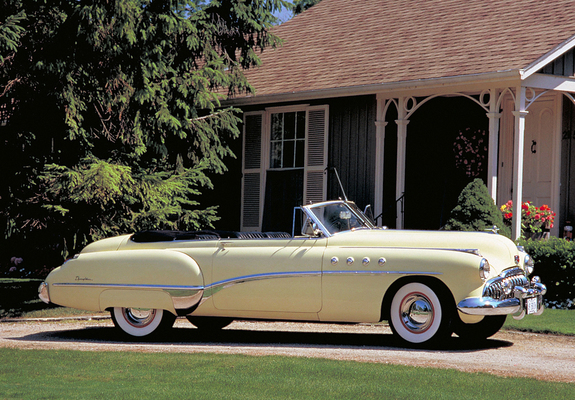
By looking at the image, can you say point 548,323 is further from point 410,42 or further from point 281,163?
point 281,163

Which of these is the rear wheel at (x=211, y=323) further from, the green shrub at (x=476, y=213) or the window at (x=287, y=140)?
the window at (x=287, y=140)

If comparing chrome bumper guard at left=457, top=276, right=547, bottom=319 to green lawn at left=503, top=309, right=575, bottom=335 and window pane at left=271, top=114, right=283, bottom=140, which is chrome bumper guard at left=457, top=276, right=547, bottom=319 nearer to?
green lawn at left=503, top=309, right=575, bottom=335

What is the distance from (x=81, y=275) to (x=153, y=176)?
3.79 meters

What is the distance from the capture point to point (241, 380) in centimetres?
601

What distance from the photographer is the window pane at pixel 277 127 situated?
55.4 ft

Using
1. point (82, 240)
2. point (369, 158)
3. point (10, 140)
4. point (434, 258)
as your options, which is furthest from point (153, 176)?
point (434, 258)

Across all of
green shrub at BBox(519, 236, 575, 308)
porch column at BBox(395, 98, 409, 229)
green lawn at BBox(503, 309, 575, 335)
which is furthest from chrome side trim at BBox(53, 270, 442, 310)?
porch column at BBox(395, 98, 409, 229)

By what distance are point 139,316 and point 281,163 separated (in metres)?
8.48

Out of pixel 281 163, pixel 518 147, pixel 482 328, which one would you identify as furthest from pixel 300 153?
pixel 482 328

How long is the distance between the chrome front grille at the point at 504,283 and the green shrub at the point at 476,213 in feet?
15.5

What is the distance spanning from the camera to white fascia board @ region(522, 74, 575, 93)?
1273 cm

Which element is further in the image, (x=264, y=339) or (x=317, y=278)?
(x=264, y=339)

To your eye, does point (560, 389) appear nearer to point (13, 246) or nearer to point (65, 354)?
point (65, 354)

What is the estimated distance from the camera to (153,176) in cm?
1247
